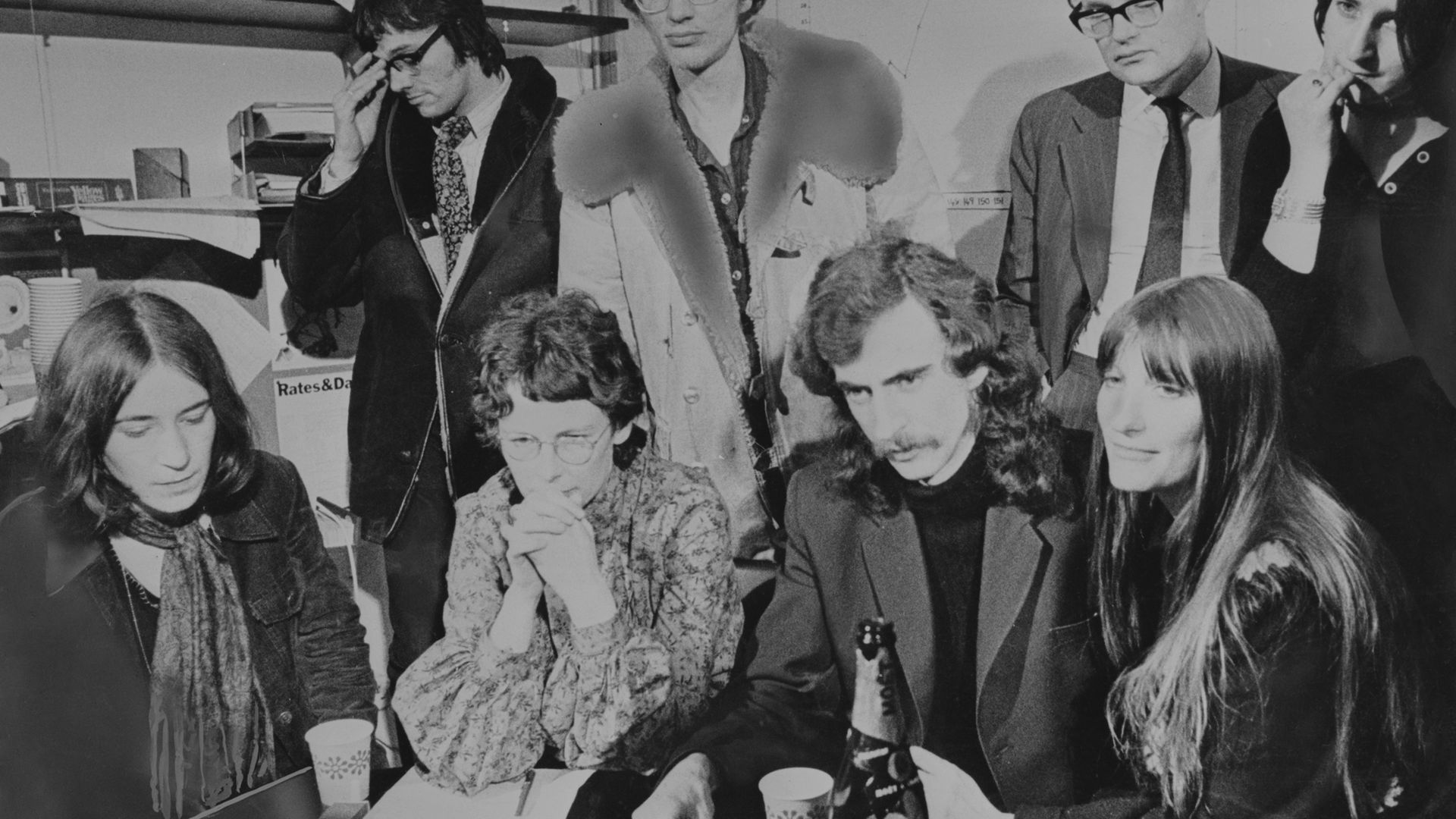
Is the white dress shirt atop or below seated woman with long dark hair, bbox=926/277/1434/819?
atop

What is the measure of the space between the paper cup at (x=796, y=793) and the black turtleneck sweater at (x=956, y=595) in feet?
0.70

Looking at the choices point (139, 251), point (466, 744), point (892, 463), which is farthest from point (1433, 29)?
point (139, 251)

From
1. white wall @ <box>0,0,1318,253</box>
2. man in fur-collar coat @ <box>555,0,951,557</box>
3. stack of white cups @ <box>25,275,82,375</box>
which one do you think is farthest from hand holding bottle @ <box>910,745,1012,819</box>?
stack of white cups @ <box>25,275,82,375</box>

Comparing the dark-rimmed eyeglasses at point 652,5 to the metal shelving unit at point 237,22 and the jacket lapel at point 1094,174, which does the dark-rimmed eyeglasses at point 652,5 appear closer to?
the metal shelving unit at point 237,22

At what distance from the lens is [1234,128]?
182 cm

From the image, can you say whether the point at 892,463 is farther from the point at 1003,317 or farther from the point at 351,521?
the point at 351,521

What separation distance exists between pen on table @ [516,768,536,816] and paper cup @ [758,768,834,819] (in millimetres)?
369

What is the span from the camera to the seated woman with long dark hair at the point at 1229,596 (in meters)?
1.72

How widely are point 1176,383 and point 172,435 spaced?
1.70 m

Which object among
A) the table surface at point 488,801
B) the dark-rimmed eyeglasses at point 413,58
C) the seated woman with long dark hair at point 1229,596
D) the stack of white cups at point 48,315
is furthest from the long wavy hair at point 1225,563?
the stack of white cups at point 48,315

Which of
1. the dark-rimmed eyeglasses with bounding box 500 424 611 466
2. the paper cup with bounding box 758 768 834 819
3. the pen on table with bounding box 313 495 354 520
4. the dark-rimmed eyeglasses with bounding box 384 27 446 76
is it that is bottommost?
the paper cup with bounding box 758 768 834 819

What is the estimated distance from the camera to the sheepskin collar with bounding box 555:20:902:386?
6.72 ft

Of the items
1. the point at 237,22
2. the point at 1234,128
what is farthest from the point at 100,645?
the point at 1234,128

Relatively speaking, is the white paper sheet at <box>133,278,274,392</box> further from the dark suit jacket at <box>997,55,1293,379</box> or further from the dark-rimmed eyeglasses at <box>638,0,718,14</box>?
the dark suit jacket at <box>997,55,1293,379</box>
